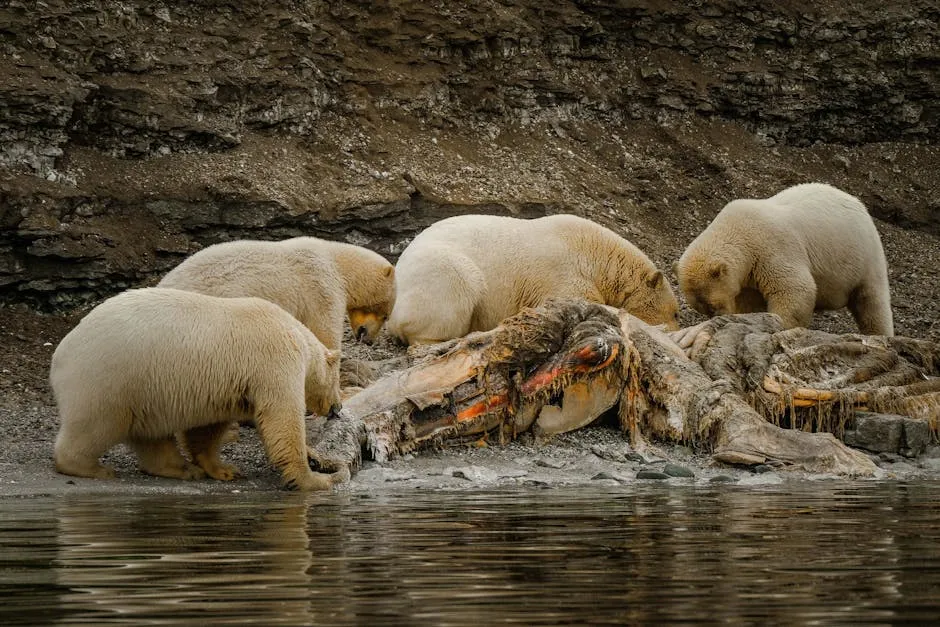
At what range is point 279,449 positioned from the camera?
10.0 meters

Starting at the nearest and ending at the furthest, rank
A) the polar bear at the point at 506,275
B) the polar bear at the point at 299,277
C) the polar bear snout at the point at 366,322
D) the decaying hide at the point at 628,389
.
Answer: the decaying hide at the point at 628,389 → the polar bear at the point at 299,277 → the polar bear snout at the point at 366,322 → the polar bear at the point at 506,275

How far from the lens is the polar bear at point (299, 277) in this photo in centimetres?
1232

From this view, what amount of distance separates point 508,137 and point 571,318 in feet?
40.8

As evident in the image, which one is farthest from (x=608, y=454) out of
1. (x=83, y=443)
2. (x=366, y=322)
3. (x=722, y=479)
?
(x=83, y=443)

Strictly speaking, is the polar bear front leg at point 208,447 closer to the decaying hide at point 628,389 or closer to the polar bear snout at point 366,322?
the decaying hide at point 628,389

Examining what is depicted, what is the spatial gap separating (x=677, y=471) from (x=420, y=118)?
1394cm

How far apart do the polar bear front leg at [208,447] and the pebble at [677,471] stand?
3.50 metres

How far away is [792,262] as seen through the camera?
54.4 feet

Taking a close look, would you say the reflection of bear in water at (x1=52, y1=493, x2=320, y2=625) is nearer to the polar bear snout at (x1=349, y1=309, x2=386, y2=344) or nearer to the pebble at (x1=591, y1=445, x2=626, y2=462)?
the pebble at (x1=591, y1=445, x2=626, y2=462)

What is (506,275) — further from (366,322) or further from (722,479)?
(722,479)

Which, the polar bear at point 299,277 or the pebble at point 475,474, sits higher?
the polar bear at point 299,277

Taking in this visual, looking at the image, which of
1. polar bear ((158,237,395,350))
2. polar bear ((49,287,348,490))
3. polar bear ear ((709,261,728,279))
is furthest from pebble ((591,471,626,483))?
polar bear ear ((709,261,728,279))

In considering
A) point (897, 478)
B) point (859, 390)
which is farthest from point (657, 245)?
point (897, 478)

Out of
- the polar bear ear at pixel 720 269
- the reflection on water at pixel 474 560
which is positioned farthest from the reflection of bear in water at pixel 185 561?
the polar bear ear at pixel 720 269
